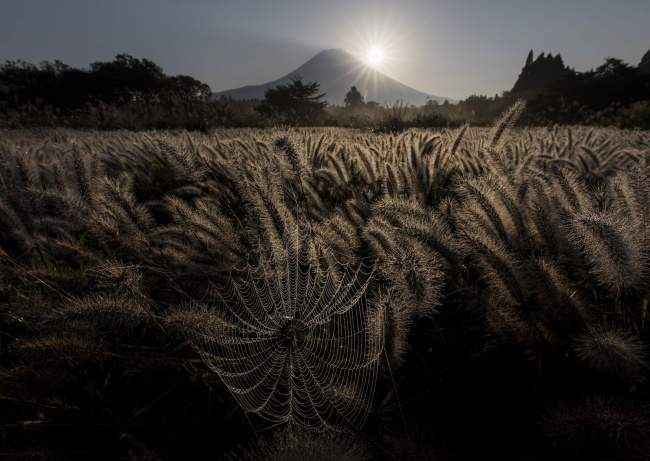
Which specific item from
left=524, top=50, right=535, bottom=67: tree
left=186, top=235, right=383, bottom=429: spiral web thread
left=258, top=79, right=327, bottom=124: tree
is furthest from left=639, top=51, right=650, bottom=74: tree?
left=186, top=235, right=383, bottom=429: spiral web thread

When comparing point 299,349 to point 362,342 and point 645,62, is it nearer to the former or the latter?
point 362,342

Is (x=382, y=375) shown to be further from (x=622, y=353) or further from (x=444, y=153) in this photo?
(x=444, y=153)

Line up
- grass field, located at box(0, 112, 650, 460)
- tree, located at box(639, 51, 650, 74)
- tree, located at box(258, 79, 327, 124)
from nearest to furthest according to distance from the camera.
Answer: grass field, located at box(0, 112, 650, 460) → tree, located at box(258, 79, 327, 124) → tree, located at box(639, 51, 650, 74)

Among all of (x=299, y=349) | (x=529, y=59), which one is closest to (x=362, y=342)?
(x=299, y=349)

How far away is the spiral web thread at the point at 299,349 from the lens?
2.85 feet

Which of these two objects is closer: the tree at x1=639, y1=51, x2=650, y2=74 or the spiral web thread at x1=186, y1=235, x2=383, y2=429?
the spiral web thread at x1=186, y1=235, x2=383, y2=429

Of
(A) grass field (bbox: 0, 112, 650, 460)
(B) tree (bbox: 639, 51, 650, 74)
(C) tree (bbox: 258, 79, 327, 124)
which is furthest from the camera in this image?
(B) tree (bbox: 639, 51, 650, 74)

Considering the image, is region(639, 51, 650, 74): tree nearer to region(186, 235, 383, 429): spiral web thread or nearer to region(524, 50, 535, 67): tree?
region(524, 50, 535, 67): tree

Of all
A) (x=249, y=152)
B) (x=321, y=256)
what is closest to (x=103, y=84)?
(x=249, y=152)

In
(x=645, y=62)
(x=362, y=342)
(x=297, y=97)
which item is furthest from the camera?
(x=645, y=62)

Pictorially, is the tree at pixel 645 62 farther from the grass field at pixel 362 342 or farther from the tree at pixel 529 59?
the grass field at pixel 362 342

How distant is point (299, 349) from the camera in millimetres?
Result: 1205

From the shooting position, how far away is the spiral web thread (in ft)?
2.85

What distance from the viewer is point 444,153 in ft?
7.86
